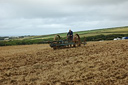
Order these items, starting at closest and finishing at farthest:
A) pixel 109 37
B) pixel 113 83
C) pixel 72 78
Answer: pixel 113 83
pixel 72 78
pixel 109 37

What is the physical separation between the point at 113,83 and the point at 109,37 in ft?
150

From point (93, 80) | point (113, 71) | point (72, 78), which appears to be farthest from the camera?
point (113, 71)

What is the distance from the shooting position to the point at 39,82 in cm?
573

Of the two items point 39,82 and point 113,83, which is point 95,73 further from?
point 39,82

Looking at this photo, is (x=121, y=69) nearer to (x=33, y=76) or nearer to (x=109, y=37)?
(x=33, y=76)

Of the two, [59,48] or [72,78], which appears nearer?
[72,78]

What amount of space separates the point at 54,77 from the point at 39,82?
73 centimetres

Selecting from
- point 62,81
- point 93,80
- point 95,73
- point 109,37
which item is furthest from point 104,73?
point 109,37

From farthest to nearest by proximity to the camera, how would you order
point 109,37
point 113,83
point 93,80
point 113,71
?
1. point 109,37
2. point 113,71
3. point 93,80
4. point 113,83

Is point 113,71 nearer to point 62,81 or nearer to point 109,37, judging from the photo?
point 62,81

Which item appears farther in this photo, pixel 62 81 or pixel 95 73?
pixel 95 73

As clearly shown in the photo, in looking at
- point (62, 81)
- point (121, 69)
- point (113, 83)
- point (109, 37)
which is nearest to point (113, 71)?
point (121, 69)

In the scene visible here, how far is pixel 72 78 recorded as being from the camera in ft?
19.4

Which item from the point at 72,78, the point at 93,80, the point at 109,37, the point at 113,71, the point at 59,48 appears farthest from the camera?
the point at 109,37
